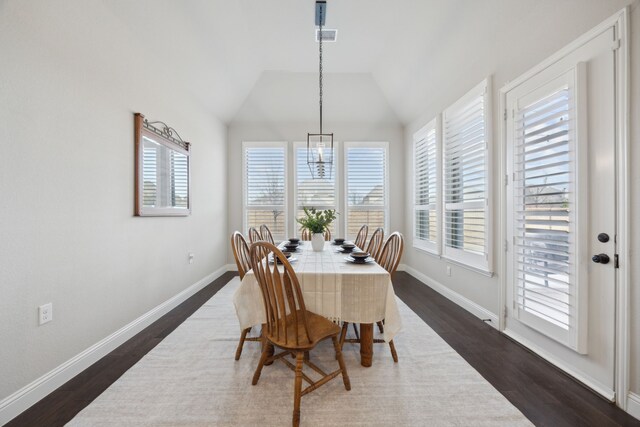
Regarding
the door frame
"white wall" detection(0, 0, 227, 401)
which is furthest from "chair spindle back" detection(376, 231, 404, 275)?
"white wall" detection(0, 0, 227, 401)

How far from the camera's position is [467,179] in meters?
3.16

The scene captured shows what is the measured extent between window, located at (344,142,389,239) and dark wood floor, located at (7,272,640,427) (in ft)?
7.93

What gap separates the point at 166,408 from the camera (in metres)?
1.60

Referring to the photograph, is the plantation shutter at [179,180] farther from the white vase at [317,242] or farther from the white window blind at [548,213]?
the white window blind at [548,213]

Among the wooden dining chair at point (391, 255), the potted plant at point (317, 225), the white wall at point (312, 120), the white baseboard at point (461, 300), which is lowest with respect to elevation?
the white baseboard at point (461, 300)

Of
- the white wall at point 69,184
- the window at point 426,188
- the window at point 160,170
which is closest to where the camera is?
the white wall at point 69,184

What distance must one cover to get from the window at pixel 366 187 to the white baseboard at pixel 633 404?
12.3 ft

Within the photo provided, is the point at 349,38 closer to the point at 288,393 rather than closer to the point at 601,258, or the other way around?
the point at 601,258

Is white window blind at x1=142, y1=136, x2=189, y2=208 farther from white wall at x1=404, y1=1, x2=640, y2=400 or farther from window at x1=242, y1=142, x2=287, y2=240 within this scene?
white wall at x1=404, y1=1, x2=640, y2=400

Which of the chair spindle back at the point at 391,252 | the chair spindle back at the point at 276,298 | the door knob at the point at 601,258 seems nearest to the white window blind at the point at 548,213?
the door knob at the point at 601,258

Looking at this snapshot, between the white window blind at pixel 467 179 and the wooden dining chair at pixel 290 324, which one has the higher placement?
the white window blind at pixel 467 179

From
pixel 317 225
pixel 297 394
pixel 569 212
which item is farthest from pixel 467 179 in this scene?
pixel 297 394

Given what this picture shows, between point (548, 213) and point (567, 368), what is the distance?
1089 mm

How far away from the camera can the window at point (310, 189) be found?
16.8 ft
